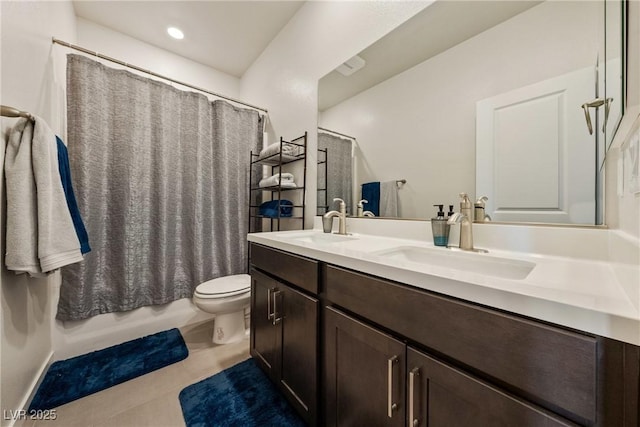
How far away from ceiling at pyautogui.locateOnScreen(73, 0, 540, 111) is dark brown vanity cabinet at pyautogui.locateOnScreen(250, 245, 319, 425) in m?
1.11

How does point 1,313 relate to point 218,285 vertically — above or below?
above

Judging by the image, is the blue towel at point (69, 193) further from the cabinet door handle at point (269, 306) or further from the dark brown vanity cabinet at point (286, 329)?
the cabinet door handle at point (269, 306)

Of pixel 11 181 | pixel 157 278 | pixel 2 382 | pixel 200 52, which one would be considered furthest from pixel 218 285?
pixel 200 52

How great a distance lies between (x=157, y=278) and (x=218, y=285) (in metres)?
0.55

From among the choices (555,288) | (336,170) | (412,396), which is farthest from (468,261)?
(336,170)

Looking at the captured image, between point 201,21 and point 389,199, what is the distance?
6.80 ft

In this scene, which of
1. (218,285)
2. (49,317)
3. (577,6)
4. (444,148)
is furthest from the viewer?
(218,285)

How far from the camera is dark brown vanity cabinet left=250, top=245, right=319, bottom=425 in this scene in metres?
0.93

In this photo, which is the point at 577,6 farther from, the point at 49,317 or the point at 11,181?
A: the point at 49,317

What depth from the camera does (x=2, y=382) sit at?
91cm

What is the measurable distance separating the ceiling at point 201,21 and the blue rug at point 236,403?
99.4 inches

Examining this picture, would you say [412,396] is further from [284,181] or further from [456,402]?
[284,181]

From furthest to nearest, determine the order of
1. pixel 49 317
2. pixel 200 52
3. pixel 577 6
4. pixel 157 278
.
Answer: pixel 200 52 < pixel 157 278 < pixel 49 317 < pixel 577 6

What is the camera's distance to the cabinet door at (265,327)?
1.17 meters
